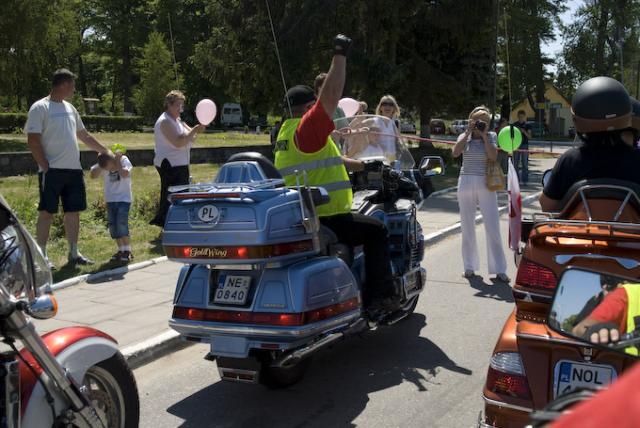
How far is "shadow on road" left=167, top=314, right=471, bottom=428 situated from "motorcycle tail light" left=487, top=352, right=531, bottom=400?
4.31 ft

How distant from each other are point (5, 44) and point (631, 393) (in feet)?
83.2

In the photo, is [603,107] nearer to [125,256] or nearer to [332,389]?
[332,389]

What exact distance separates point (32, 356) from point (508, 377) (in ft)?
7.28

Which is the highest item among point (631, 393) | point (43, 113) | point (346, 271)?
point (43, 113)

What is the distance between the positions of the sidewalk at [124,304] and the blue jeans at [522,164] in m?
13.0

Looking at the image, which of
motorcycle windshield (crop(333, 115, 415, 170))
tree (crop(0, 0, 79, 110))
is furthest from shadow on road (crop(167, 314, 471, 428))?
tree (crop(0, 0, 79, 110))

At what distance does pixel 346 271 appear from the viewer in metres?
4.81

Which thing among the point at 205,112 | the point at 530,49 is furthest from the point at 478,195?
the point at 530,49

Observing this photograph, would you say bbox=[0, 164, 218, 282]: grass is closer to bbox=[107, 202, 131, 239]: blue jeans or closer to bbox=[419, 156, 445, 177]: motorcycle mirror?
bbox=[107, 202, 131, 239]: blue jeans

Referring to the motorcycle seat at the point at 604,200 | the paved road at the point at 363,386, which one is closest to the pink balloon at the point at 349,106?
the paved road at the point at 363,386

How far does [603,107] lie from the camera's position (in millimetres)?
3994

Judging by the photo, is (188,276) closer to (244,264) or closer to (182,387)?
(244,264)

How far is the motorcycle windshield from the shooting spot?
21.8 feet

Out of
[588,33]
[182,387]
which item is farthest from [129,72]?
[182,387]
